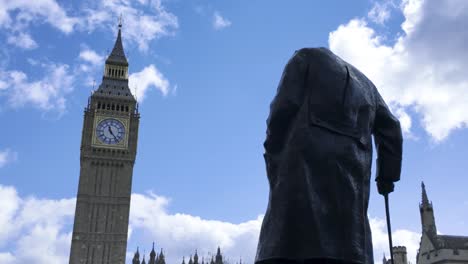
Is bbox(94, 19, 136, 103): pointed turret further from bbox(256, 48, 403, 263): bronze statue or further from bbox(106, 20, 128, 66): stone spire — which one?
bbox(256, 48, 403, 263): bronze statue

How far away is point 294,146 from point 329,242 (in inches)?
33.4

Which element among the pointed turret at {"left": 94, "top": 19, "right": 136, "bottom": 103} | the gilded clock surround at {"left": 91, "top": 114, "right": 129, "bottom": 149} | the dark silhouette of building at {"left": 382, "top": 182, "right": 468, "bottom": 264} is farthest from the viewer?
the pointed turret at {"left": 94, "top": 19, "right": 136, "bottom": 103}

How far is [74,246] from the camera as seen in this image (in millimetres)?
68938

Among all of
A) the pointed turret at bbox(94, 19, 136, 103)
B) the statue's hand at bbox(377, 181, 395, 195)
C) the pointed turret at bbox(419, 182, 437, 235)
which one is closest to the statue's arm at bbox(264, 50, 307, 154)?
the statue's hand at bbox(377, 181, 395, 195)

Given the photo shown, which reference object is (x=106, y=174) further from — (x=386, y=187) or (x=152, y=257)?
(x=386, y=187)

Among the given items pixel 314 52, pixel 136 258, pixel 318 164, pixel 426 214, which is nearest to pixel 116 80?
pixel 136 258

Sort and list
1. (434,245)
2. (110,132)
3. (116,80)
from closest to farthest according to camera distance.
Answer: (434,245) < (110,132) < (116,80)

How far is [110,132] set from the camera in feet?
243

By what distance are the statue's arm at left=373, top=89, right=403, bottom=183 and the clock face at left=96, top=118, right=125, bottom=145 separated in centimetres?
6977

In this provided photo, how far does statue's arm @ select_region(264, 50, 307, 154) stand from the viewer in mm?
5215

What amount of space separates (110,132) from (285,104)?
7067cm

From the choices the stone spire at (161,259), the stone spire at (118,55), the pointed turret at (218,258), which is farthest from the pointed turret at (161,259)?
the stone spire at (118,55)

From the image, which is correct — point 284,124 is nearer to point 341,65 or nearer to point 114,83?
point 341,65

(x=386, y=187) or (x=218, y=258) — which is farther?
(x=218, y=258)
